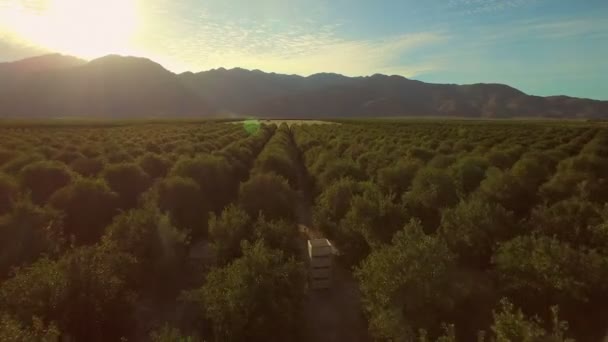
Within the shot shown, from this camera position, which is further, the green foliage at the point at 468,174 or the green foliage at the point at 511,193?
the green foliage at the point at 468,174

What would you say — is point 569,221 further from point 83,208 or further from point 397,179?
point 83,208

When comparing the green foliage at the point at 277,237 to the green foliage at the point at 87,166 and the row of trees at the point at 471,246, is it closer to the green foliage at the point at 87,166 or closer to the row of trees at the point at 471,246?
the row of trees at the point at 471,246

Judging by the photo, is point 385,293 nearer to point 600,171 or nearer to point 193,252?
point 193,252

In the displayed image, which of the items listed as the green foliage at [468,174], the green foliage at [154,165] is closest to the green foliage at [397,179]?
the green foliage at [468,174]

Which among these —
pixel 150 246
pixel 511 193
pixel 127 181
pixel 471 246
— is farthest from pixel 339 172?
pixel 150 246

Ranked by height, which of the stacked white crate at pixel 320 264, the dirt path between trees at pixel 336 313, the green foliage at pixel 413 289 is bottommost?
the dirt path between trees at pixel 336 313

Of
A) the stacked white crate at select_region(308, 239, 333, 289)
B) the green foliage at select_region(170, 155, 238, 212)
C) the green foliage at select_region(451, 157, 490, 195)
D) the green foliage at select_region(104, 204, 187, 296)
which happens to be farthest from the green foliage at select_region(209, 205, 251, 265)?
the green foliage at select_region(451, 157, 490, 195)

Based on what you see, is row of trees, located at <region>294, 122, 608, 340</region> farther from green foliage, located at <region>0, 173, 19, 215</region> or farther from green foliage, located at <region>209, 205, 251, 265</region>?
green foliage, located at <region>0, 173, 19, 215</region>
